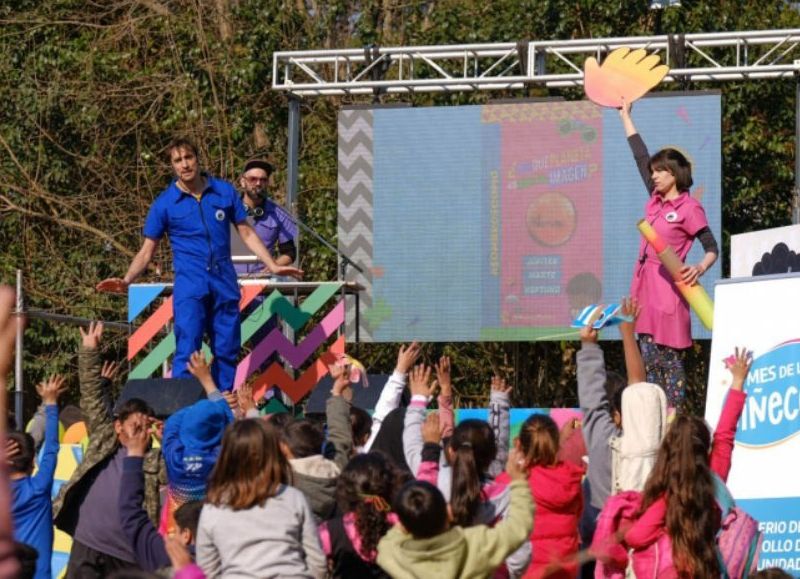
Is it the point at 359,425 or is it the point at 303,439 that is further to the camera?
the point at 359,425

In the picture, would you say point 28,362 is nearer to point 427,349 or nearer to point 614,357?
point 427,349

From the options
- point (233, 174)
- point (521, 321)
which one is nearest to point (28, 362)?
point (233, 174)

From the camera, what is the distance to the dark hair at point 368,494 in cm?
466

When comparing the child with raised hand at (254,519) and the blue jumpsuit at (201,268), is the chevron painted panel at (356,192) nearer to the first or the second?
the blue jumpsuit at (201,268)

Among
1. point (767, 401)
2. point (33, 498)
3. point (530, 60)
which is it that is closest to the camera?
point (33, 498)

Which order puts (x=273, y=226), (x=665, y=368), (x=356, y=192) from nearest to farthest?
(x=665, y=368)
(x=273, y=226)
(x=356, y=192)

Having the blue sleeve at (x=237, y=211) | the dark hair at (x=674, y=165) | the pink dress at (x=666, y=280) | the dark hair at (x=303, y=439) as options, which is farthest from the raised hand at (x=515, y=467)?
the blue sleeve at (x=237, y=211)

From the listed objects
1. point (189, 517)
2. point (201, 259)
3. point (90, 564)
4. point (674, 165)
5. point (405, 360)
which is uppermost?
point (674, 165)

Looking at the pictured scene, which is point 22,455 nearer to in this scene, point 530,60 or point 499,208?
point 499,208

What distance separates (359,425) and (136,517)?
1.35 m

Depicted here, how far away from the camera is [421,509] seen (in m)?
4.27

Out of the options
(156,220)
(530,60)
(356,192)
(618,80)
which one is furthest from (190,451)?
(530,60)

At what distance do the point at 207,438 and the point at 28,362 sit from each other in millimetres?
12197

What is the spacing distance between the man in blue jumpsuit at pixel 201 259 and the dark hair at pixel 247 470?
3667mm
